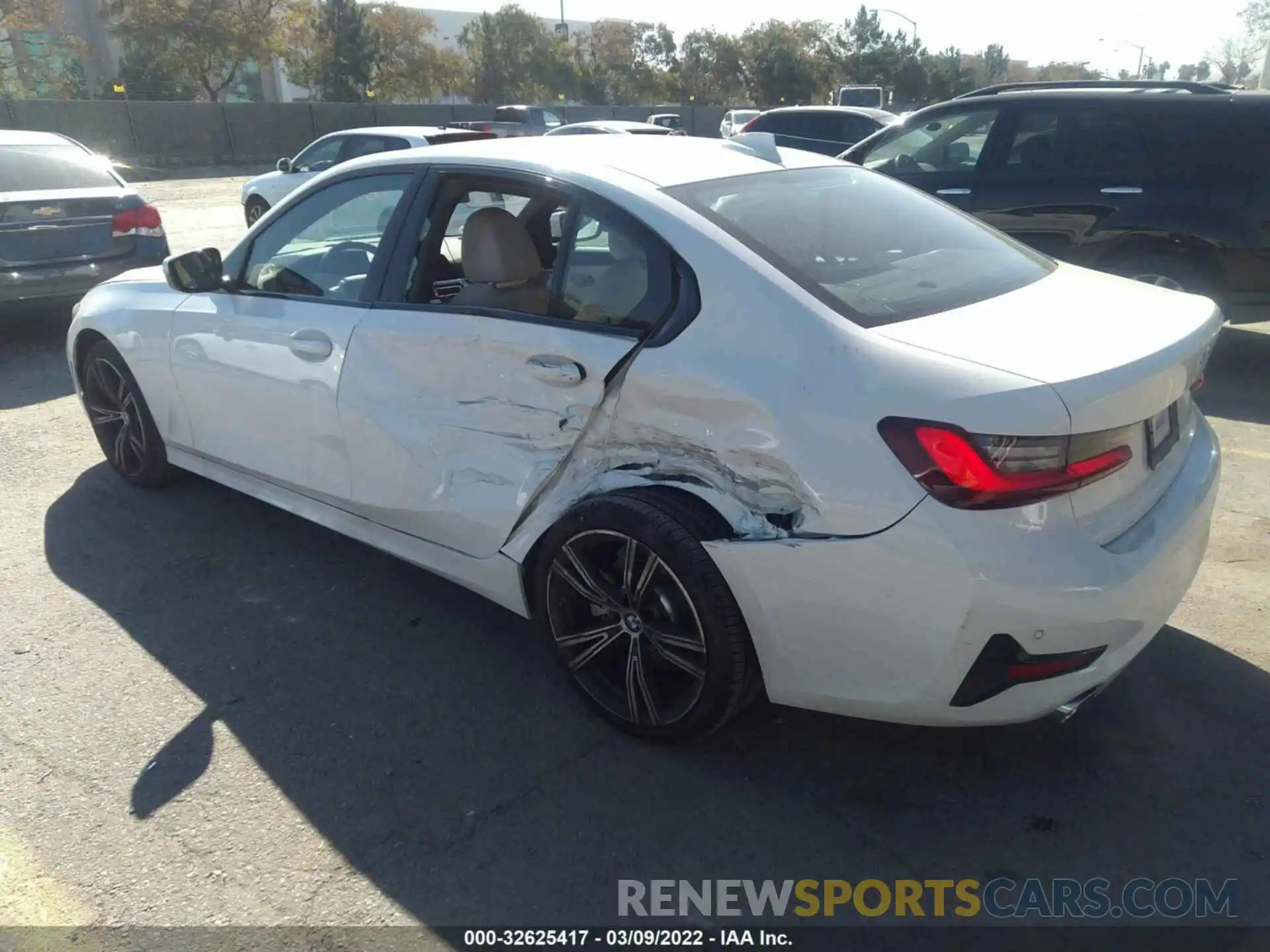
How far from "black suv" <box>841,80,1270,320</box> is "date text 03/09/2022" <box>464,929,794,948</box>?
18.3 feet

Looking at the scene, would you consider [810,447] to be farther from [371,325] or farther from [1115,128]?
[1115,128]

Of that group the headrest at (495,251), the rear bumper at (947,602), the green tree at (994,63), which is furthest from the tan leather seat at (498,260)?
the green tree at (994,63)

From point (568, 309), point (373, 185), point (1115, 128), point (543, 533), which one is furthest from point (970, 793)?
point (1115, 128)

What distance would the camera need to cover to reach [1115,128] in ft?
21.7

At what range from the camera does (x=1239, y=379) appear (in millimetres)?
6598

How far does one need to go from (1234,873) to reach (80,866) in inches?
114

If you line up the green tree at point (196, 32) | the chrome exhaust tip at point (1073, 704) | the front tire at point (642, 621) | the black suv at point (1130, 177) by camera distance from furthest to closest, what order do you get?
1. the green tree at point (196, 32)
2. the black suv at point (1130, 177)
3. the front tire at point (642, 621)
4. the chrome exhaust tip at point (1073, 704)

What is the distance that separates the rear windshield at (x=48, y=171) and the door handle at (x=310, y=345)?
5404 millimetres

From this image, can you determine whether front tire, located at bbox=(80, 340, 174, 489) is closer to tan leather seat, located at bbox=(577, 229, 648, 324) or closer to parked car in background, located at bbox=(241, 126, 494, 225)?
tan leather seat, located at bbox=(577, 229, 648, 324)

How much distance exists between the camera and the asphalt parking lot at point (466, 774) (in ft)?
8.13

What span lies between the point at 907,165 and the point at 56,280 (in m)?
6.56

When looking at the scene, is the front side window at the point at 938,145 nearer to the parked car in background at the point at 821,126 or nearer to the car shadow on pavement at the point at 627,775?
the car shadow on pavement at the point at 627,775

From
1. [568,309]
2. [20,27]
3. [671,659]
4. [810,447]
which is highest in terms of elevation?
[20,27]

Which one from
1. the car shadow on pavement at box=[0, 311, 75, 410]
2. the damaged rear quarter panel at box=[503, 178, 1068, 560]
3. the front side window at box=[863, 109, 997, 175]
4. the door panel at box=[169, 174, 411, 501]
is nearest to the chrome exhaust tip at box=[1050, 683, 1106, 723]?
the damaged rear quarter panel at box=[503, 178, 1068, 560]
